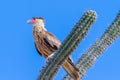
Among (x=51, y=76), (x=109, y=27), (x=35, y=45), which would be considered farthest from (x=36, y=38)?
(x=51, y=76)

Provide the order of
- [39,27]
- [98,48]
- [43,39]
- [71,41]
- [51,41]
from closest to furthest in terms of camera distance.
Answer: [71,41] → [98,48] → [51,41] → [43,39] → [39,27]

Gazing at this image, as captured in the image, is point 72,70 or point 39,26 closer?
point 72,70

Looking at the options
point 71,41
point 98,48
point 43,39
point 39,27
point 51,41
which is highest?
point 39,27

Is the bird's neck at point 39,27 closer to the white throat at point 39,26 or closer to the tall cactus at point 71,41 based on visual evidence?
the white throat at point 39,26

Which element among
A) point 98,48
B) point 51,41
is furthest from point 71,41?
point 51,41

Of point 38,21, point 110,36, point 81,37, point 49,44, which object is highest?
point 38,21

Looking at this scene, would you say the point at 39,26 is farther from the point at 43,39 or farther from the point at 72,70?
the point at 72,70

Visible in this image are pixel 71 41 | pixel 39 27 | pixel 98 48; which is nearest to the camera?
pixel 71 41

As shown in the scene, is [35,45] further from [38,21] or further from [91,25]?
[91,25]
